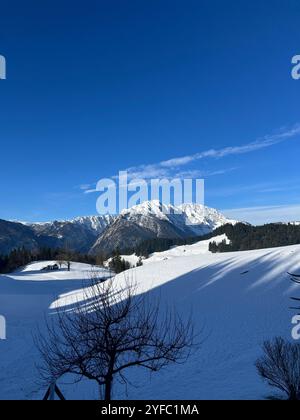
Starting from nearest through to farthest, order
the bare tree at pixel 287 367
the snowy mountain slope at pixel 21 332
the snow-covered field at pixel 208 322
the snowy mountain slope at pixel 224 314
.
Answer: the bare tree at pixel 287 367, the snowy mountain slope at pixel 224 314, the snow-covered field at pixel 208 322, the snowy mountain slope at pixel 21 332

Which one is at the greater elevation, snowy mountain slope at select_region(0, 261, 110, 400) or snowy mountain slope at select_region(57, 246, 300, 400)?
snowy mountain slope at select_region(57, 246, 300, 400)

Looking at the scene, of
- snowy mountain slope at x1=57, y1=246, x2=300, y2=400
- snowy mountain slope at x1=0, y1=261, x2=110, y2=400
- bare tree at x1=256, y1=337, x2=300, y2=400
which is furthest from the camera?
snowy mountain slope at x1=0, y1=261, x2=110, y2=400

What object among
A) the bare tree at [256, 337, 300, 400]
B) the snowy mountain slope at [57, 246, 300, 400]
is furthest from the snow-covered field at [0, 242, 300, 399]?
the bare tree at [256, 337, 300, 400]

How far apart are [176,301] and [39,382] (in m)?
20.6

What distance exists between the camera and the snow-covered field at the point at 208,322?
1755 centimetres

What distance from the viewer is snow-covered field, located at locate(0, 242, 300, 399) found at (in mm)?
17547

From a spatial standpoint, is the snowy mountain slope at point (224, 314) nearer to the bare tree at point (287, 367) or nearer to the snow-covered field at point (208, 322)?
the snow-covered field at point (208, 322)

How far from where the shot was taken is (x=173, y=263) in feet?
202

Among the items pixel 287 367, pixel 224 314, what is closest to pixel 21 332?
pixel 224 314

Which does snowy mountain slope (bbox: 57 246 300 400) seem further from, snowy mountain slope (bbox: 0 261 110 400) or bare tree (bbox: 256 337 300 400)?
snowy mountain slope (bbox: 0 261 110 400)

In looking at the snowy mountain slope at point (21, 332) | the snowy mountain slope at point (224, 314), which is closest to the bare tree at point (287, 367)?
the snowy mountain slope at point (224, 314)
